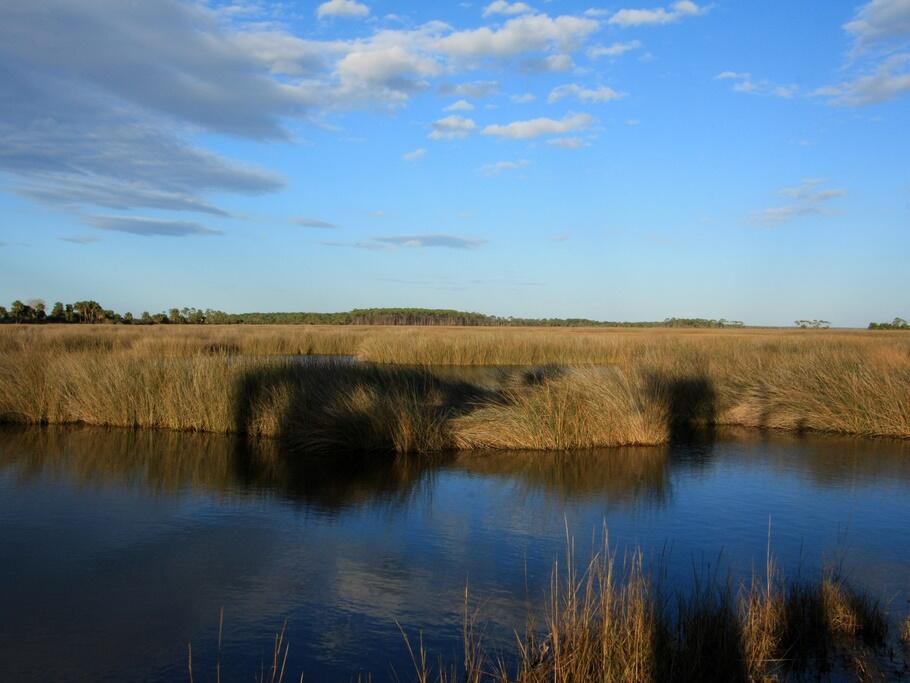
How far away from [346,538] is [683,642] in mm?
2848

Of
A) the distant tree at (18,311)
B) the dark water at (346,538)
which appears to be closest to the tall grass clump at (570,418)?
the dark water at (346,538)

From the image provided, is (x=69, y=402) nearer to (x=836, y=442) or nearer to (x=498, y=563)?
(x=498, y=563)

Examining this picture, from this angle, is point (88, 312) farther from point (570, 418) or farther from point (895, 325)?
point (895, 325)

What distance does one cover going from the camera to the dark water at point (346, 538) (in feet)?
12.2

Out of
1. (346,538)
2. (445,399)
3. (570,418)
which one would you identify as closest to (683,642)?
(346,538)

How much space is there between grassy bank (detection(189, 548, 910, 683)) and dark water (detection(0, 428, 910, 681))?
0.25 m

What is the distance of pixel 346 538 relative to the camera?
17.8 ft

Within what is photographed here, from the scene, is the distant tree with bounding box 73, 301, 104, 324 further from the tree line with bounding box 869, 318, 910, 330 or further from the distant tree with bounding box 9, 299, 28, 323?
the tree line with bounding box 869, 318, 910, 330

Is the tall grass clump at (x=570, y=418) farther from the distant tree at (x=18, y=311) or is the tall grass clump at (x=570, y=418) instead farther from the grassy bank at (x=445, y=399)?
the distant tree at (x=18, y=311)

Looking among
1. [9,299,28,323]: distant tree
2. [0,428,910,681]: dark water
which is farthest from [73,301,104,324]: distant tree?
[0,428,910,681]: dark water

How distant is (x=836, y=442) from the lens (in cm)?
1041

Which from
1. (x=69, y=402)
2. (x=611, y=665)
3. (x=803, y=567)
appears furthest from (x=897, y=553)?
(x=69, y=402)

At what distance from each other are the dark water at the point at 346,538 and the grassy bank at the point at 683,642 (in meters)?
0.25

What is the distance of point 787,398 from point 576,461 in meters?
5.62
